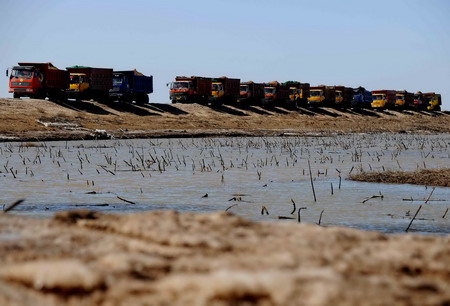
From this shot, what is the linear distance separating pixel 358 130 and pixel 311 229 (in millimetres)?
56539

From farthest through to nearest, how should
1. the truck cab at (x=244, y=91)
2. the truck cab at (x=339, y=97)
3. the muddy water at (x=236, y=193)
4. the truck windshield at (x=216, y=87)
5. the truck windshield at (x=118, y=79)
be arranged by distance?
1. the truck cab at (x=339, y=97)
2. the truck cab at (x=244, y=91)
3. the truck windshield at (x=216, y=87)
4. the truck windshield at (x=118, y=79)
5. the muddy water at (x=236, y=193)

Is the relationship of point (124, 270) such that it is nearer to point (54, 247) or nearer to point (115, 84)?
point (54, 247)

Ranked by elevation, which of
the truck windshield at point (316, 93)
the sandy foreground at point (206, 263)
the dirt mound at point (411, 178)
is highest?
the sandy foreground at point (206, 263)

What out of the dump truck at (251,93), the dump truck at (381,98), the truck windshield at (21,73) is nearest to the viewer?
the truck windshield at (21,73)

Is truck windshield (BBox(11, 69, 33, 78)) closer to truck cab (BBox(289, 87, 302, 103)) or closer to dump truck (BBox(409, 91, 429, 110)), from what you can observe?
truck cab (BBox(289, 87, 302, 103))

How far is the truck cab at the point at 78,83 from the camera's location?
54.6 meters

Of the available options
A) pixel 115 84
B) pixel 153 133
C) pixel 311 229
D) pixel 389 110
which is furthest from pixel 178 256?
pixel 389 110

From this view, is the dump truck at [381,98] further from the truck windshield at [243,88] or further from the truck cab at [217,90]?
the truck cab at [217,90]

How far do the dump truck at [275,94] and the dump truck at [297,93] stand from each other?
0.94 m

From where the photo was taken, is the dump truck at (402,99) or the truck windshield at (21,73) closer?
the truck windshield at (21,73)

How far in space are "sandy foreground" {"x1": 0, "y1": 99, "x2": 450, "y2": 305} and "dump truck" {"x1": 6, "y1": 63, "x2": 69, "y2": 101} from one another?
47552 mm

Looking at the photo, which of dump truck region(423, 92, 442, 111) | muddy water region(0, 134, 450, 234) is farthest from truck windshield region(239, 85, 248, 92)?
muddy water region(0, 134, 450, 234)

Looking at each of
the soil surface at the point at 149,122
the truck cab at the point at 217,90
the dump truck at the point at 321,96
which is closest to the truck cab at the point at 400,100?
the dump truck at the point at 321,96

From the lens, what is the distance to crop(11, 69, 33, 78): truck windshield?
49.4m
